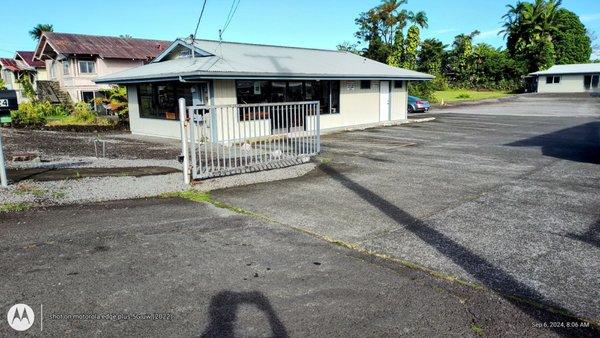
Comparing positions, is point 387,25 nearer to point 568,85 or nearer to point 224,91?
point 568,85

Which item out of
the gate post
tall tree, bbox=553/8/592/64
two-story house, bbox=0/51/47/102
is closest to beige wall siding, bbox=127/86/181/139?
the gate post

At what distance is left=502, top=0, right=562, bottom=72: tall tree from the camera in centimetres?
6053

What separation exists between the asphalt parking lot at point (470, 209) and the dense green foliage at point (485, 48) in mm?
36308

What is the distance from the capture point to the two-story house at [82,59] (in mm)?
33719

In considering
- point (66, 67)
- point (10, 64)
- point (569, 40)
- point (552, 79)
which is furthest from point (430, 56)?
point (10, 64)

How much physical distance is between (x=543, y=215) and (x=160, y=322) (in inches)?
229

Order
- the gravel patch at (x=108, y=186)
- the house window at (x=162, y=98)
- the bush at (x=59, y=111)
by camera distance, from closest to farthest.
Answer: the gravel patch at (x=108, y=186), the house window at (x=162, y=98), the bush at (x=59, y=111)

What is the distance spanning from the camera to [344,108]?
2070cm

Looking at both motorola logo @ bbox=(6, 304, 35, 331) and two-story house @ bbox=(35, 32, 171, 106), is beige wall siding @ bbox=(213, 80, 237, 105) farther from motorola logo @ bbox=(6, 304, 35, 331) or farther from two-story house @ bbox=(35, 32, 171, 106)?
two-story house @ bbox=(35, 32, 171, 106)

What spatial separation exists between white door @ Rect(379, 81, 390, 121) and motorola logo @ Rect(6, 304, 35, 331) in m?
20.7

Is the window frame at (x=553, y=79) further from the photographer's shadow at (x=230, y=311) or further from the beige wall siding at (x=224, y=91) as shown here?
the photographer's shadow at (x=230, y=311)

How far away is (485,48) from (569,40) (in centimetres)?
1434

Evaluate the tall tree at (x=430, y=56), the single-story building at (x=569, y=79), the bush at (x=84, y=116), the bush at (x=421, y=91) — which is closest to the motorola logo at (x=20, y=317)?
the bush at (x=84, y=116)

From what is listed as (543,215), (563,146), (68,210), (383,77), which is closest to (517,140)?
(563,146)
